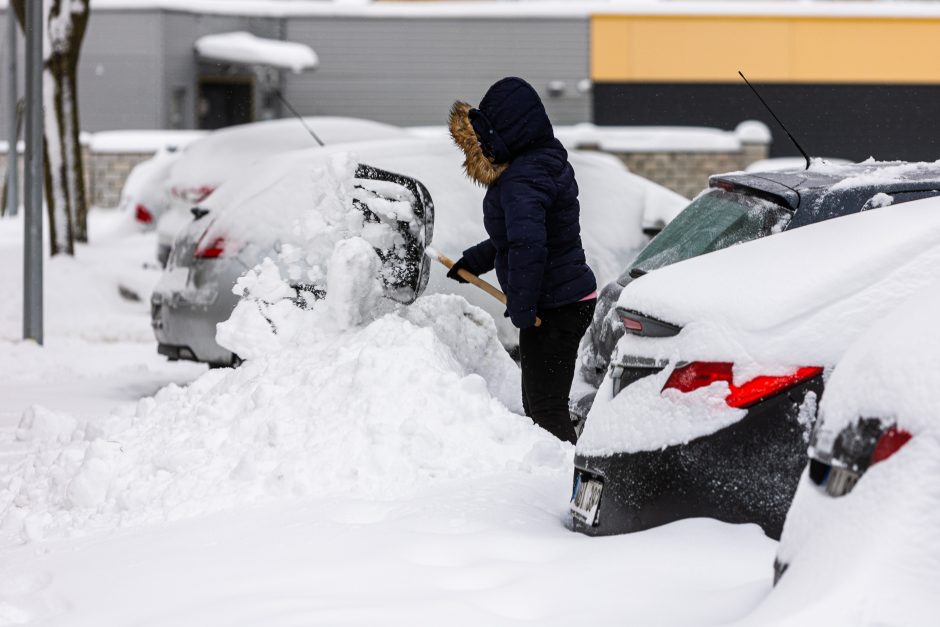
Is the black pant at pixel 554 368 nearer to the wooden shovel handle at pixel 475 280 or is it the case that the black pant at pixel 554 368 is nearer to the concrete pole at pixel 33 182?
the wooden shovel handle at pixel 475 280

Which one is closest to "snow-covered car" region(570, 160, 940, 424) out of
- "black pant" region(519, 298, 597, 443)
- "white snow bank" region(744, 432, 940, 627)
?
"black pant" region(519, 298, 597, 443)

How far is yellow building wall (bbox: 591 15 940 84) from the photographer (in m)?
29.2

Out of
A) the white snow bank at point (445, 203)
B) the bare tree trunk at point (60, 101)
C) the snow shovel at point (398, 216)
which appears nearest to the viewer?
the snow shovel at point (398, 216)

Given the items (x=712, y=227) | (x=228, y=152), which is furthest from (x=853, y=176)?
(x=228, y=152)

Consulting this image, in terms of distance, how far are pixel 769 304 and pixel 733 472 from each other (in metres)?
0.46

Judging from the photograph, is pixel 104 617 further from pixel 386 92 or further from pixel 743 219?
pixel 386 92

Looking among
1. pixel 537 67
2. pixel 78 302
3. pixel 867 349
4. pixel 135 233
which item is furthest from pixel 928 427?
pixel 537 67

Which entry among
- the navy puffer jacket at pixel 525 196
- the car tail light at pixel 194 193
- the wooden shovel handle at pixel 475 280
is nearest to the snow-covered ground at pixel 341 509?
the wooden shovel handle at pixel 475 280

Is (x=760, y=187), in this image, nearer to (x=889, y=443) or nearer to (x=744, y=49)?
(x=889, y=443)

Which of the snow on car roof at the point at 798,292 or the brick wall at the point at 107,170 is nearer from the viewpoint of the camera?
the snow on car roof at the point at 798,292

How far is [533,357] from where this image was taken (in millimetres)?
5793

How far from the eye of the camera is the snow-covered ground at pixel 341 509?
12.6ft

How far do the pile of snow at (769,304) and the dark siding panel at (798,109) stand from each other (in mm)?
25472

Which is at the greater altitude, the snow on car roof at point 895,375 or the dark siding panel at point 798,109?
the snow on car roof at point 895,375
